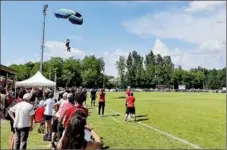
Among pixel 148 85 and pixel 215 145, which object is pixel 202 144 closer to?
pixel 215 145

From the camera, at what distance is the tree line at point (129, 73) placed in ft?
496

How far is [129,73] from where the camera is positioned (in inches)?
6555

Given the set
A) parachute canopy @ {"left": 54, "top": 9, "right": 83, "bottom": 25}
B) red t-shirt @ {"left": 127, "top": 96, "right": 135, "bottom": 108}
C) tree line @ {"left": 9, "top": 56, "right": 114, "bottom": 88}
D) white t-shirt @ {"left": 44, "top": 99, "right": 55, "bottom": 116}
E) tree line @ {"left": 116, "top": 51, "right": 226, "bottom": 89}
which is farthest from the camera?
tree line @ {"left": 116, "top": 51, "right": 226, "bottom": 89}

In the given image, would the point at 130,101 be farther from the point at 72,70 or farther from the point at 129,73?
the point at 129,73

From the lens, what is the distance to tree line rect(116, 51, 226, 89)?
166 m

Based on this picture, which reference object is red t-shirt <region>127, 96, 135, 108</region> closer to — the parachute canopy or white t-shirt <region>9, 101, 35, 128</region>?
the parachute canopy

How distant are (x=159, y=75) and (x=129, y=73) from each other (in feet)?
47.1

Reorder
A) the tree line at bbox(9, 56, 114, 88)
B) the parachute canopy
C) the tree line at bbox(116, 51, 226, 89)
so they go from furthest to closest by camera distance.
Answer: the tree line at bbox(116, 51, 226, 89) < the tree line at bbox(9, 56, 114, 88) < the parachute canopy

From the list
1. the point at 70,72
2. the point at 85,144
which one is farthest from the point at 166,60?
the point at 85,144

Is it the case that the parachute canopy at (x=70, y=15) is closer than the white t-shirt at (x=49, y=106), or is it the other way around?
the white t-shirt at (x=49, y=106)

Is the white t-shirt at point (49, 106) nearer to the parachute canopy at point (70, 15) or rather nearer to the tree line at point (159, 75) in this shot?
the parachute canopy at point (70, 15)

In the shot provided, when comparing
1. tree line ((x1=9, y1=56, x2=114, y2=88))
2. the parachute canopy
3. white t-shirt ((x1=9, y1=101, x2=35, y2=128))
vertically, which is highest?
tree line ((x1=9, y1=56, x2=114, y2=88))

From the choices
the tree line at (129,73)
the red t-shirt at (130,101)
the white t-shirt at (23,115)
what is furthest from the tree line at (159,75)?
the white t-shirt at (23,115)

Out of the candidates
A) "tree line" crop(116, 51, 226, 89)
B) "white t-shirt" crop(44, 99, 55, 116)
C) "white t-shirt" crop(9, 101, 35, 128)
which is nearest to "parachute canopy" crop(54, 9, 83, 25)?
"white t-shirt" crop(44, 99, 55, 116)
